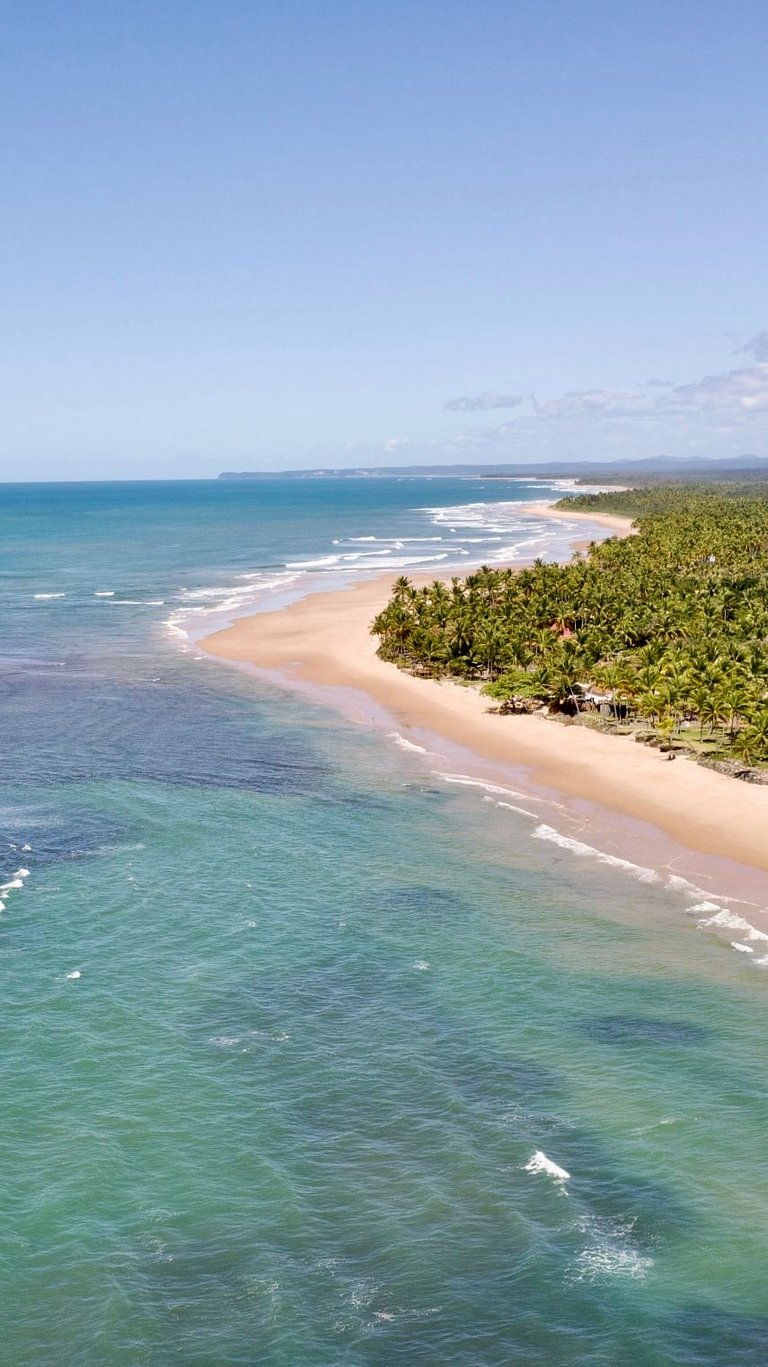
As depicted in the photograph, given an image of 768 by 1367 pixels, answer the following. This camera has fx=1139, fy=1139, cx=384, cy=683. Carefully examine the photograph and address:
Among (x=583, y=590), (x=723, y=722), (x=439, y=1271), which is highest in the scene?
(x=583, y=590)

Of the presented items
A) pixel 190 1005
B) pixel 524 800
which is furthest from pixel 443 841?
pixel 190 1005

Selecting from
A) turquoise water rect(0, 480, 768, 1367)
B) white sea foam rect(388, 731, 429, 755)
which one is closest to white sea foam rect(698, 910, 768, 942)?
turquoise water rect(0, 480, 768, 1367)

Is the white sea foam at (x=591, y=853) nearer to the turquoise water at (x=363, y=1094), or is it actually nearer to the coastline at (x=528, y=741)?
the turquoise water at (x=363, y=1094)

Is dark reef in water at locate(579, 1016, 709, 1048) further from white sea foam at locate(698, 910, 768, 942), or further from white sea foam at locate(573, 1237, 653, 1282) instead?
white sea foam at locate(573, 1237, 653, 1282)

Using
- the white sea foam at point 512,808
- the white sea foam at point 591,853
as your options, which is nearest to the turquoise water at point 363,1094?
the white sea foam at point 512,808

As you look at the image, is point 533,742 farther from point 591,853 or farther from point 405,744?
point 591,853

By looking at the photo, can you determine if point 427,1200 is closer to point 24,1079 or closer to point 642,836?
point 24,1079
